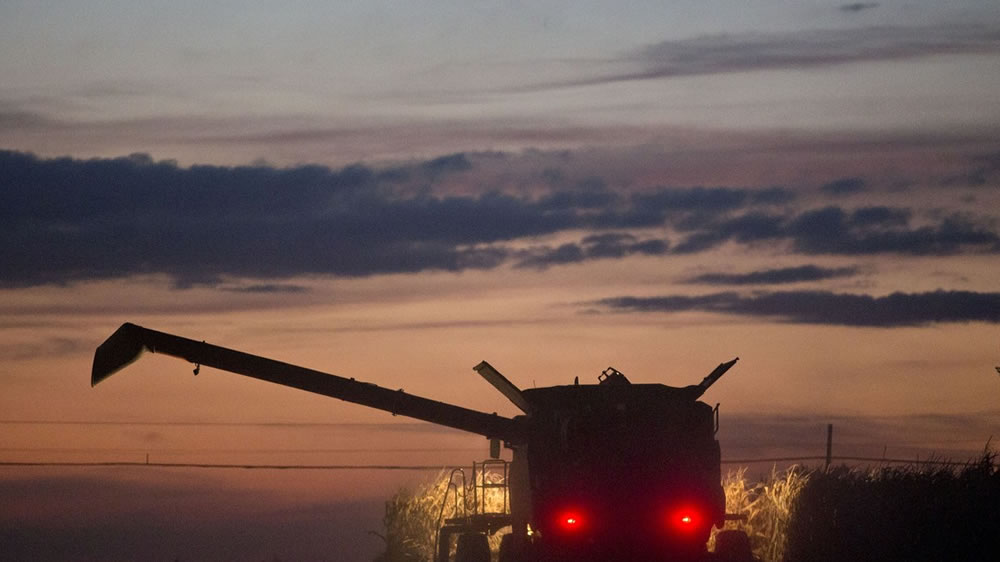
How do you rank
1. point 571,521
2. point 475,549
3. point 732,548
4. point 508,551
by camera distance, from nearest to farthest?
1. point 571,521
2. point 732,548
3. point 508,551
4. point 475,549

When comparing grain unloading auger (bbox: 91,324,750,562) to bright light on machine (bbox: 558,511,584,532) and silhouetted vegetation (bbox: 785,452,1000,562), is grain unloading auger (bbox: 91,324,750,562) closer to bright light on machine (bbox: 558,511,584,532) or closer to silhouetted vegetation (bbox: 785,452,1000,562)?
bright light on machine (bbox: 558,511,584,532)

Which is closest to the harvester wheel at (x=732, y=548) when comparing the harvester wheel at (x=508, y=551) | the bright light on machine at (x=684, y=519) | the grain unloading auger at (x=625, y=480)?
the grain unloading auger at (x=625, y=480)

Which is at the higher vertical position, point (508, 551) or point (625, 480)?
point (625, 480)

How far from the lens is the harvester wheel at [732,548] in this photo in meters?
26.0

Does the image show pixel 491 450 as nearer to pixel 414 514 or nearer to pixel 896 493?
pixel 896 493

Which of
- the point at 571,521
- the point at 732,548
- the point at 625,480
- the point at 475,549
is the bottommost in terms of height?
the point at 475,549

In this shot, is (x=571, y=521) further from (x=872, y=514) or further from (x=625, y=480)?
(x=872, y=514)

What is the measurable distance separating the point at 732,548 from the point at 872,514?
12.0ft

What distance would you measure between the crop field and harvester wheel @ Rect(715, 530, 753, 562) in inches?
114

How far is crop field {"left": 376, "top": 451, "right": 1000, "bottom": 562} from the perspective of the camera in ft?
81.5

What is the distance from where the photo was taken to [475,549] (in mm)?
30125

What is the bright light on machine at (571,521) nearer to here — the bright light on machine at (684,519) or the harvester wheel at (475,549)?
the bright light on machine at (684,519)

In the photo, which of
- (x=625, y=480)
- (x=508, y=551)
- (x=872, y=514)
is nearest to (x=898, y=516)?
(x=872, y=514)

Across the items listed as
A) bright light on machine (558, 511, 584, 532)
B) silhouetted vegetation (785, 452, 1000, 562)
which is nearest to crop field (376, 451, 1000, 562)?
silhouetted vegetation (785, 452, 1000, 562)
